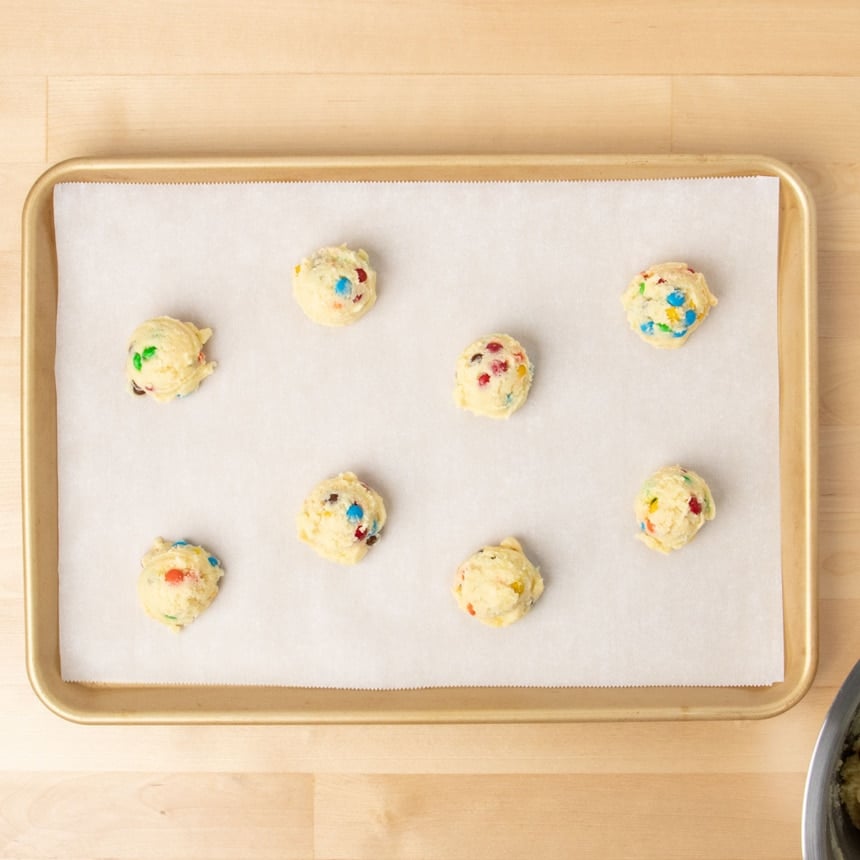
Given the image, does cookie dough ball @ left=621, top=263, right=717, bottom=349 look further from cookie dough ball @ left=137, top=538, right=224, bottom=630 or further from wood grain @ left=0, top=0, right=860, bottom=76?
cookie dough ball @ left=137, top=538, right=224, bottom=630

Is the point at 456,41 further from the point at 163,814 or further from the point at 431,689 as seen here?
the point at 163,814

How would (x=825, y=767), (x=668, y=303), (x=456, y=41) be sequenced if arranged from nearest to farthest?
(x=825, y=767)
(x=668, y=303)
(x=456, y=41)

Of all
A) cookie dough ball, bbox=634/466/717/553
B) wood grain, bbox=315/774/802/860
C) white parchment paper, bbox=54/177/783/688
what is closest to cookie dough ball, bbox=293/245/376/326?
white parchment paper, bbox=54/177/783/688

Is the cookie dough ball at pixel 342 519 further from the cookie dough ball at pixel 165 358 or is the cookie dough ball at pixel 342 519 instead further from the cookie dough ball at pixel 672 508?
the cookie dough ball at pixel 672 508

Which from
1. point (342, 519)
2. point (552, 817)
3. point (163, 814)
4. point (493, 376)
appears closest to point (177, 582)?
point (342, 519)

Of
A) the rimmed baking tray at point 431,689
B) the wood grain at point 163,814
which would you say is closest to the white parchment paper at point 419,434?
the rimmed baking tray at point 431,689
